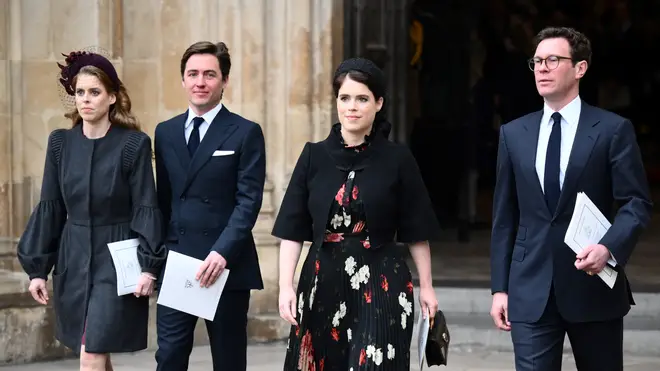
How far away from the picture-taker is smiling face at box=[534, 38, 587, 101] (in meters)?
5.52

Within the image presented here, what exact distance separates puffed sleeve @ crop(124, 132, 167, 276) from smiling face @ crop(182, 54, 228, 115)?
28 centimetres

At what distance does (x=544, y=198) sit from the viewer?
550 cm

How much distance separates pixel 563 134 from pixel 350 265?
94 centimetres

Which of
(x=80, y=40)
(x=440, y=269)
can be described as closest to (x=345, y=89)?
(x=80, y=40)

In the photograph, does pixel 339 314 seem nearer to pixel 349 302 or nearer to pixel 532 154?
pixel 349 302

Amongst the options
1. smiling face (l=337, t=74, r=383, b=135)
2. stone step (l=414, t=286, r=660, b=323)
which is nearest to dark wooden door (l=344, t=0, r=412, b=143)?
stone step (l=414, t=286, r=660, b=323)

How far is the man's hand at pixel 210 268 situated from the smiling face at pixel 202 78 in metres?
0.66

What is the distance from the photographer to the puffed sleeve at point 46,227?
623 cm

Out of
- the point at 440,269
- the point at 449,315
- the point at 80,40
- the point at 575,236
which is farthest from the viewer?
the point at 440,269

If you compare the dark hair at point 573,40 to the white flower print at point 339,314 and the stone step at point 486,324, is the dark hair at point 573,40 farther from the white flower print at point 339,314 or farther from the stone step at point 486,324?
the stone step at point 486,324

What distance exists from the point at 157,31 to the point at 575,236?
14.9 feet

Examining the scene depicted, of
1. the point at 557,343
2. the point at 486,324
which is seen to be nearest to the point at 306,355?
the point at 557,343

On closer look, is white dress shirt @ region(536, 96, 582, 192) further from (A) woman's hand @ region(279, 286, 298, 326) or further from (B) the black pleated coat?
(B) the black pleated coat

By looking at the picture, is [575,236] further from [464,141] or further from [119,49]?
[464,141]
